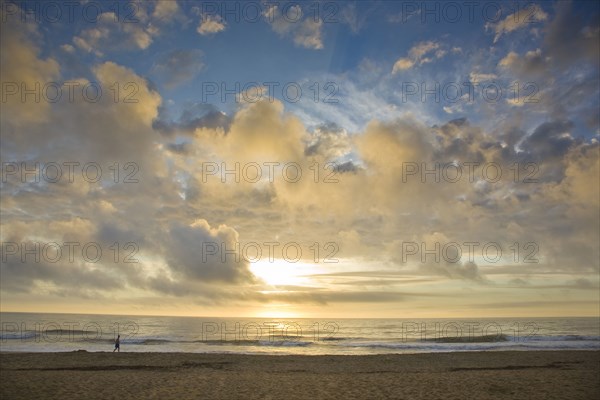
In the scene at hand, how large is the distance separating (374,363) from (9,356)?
95.7 feet

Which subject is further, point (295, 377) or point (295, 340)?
point (295, 340)

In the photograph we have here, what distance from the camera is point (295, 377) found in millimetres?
21453

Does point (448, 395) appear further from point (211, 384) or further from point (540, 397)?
point (211, 384)

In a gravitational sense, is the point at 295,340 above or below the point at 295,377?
below

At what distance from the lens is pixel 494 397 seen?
16.2 m

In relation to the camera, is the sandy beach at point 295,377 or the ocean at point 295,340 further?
the ocean at point 295,340

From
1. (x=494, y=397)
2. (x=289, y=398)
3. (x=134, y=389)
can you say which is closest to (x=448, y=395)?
(x=494, y=397)

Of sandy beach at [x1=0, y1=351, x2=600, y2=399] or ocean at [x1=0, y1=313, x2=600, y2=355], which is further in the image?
ocean at [x1=0, y1=313, x2=600, y2=355]

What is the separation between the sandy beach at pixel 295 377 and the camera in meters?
16.8

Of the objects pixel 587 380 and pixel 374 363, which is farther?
pixel 374 363

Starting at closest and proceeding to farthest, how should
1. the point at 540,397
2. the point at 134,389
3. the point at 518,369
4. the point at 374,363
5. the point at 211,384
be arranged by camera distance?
the point at 540,397 → the point at 134,389 → the point at 211,384 → the point at 518,369 → the point at 374,363

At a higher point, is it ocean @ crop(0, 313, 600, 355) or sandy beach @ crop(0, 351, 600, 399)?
sandy beach @ crop(0, 351, 600, 399)

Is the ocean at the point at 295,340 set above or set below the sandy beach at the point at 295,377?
below

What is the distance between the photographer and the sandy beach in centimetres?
1684
